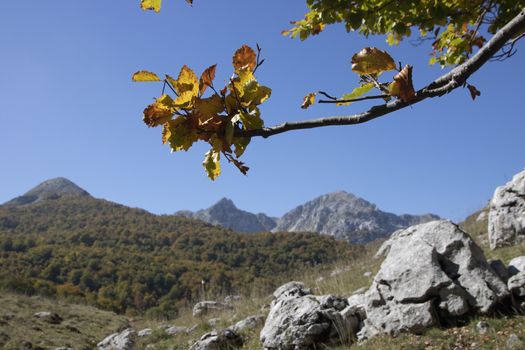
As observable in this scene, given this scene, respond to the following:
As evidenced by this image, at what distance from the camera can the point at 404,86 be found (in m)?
0.78

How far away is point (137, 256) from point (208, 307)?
28929 millimetres

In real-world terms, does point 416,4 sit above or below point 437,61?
below

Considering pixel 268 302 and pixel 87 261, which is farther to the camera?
pixel 87 261

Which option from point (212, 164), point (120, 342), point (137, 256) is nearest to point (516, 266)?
point (212, 164)

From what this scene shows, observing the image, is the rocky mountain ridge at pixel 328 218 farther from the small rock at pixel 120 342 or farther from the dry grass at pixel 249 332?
the small rock at pixel 120 342

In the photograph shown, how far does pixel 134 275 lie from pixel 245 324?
25.8m

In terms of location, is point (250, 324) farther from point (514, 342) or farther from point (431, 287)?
point (514, 342)

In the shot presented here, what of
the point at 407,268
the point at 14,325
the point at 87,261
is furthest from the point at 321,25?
A: the point at 87,261

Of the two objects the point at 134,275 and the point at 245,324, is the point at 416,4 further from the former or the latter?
the point at 134,275

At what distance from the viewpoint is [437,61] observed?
2.50 metres

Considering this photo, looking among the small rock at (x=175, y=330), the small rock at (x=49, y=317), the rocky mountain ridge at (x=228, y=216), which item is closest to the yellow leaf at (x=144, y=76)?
the small rock at (x=175, y=330)

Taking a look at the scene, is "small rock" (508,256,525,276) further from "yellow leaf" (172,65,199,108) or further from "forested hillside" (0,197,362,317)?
"forested hillside" (0,197,362,317)

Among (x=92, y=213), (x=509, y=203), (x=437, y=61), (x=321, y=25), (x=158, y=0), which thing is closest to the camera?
(x=158, y=0)

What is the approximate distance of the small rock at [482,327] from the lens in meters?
3.68
